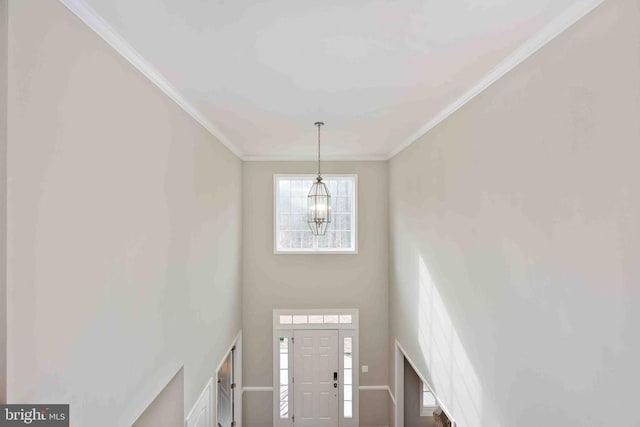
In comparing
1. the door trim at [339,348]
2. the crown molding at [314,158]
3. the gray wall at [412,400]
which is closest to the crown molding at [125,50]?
the crown molding at [314,158]

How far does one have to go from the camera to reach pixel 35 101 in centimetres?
149

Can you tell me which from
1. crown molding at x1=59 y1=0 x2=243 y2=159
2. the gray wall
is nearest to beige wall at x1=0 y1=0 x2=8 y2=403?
crown molding at x1=59 y1=0 x2=243 y2=159

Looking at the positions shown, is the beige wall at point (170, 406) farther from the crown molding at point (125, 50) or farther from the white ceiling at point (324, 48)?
the white ceiling at point (324, 48)

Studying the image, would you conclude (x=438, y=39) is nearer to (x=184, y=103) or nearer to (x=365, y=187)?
(x=184, y=103)

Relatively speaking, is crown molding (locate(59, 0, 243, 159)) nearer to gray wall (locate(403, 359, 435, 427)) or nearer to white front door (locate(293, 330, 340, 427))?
white front door (locate(293, 330, 340, 427))

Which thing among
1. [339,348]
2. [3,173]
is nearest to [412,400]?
[339,348]

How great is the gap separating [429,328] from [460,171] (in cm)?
204

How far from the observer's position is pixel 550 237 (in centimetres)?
206

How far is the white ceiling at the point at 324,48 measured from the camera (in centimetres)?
181

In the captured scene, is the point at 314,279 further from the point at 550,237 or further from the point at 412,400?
the point at 550,237

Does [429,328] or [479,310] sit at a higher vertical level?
[479,310]

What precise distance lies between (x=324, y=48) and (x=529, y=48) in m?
1.32

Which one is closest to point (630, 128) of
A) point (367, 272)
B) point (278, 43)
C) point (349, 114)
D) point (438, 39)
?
point (438, 39)

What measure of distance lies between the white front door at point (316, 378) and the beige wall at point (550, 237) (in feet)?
9.71
